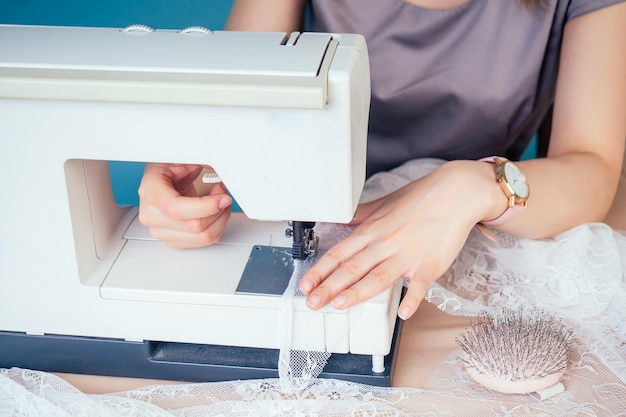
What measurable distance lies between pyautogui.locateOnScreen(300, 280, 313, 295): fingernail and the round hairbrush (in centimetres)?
20

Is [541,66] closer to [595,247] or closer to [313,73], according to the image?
[595,247]

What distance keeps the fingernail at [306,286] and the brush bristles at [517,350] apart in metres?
0.20

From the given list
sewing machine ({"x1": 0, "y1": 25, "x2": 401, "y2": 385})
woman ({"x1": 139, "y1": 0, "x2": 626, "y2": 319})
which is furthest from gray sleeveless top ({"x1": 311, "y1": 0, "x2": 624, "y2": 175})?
sewing machine ({"x1": 0, "y1": 25, "x2": 401, "y2": 385})

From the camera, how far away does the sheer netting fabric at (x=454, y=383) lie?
953mm

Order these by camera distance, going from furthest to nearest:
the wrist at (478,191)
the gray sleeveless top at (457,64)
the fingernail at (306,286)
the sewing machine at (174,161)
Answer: the gray sleeveless top at (457,64), the wrist at (478,191), the fingernail at (306,286), the sewing machine at (174,161)

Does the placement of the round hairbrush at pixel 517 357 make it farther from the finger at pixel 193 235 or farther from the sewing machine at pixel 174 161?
the finger at pixel 193 235

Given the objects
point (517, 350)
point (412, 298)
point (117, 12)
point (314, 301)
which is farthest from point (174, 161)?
point (117, 12)

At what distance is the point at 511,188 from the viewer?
116cm

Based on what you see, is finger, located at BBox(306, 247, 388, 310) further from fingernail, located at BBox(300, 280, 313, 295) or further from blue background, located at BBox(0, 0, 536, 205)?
blue background, located at BBox(0, 0, 536, 205)

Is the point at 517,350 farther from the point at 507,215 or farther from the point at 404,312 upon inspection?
the point at 507,215

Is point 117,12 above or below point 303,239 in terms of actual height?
below

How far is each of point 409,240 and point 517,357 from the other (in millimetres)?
213

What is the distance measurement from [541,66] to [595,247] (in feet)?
1.69

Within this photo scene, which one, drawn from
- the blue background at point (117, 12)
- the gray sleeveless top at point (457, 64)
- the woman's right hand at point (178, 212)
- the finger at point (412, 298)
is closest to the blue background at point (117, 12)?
the blue background at point (117, 12)
